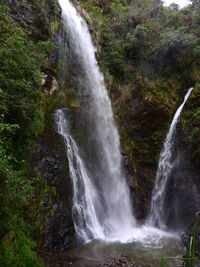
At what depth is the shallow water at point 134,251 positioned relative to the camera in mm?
5785

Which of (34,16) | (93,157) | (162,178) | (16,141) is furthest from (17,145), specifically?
(162,178)

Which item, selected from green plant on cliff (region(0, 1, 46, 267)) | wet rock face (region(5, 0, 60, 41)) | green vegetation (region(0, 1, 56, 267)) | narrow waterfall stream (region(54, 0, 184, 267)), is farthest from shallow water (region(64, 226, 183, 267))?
wet rock face (region(5, 0, 60, 41))

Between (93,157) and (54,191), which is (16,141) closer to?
(54,191)

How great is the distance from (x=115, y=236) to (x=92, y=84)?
6.21 m

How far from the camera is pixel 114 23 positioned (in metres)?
13.6

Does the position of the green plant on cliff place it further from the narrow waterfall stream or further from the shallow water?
the narrow waterfall stream

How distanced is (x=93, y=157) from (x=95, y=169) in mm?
452

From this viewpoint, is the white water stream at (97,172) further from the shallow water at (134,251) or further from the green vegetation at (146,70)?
the green vegetation at (146,70)

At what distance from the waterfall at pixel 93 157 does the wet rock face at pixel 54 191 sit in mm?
382

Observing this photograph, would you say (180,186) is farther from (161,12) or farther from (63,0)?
(161,12)

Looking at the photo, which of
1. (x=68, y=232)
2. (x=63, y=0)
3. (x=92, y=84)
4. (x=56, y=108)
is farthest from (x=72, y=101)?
(x=63, y=0)

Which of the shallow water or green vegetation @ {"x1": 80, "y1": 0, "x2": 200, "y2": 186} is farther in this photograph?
green vegetation @ {"x1": 80, "y1": 0, "x2": 200, "y2": 186}

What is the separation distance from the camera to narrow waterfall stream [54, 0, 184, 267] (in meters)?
6.96

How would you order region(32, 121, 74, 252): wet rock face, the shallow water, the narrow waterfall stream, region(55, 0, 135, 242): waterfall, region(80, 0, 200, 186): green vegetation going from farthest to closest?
1. region(80, 0, 200, 186): green vegetation
2. region(55, 0, 135, 242): waterfall
3. the narrow waterfall stream
4. region(32, 121, 74, 252): wet rock face
5. the shallow water
